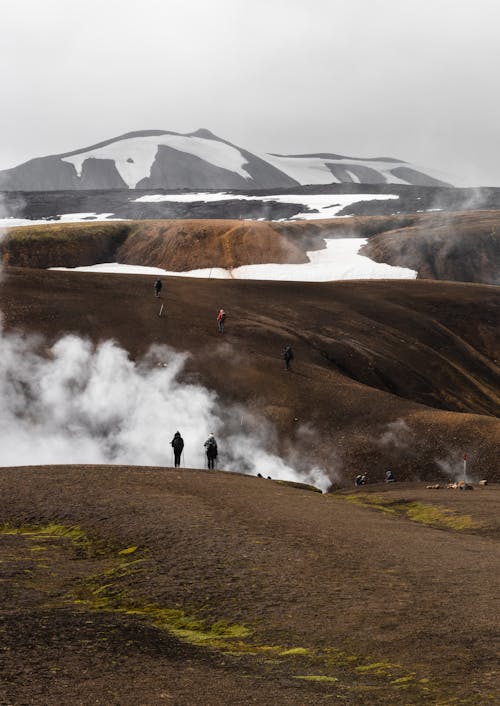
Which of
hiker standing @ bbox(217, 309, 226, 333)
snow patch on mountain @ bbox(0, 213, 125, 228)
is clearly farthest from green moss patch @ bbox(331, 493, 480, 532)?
snow patch on mountain @ bbox(0, 213, 125, 228)

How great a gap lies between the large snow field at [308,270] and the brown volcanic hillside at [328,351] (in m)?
25.8

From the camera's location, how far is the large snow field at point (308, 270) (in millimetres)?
115569

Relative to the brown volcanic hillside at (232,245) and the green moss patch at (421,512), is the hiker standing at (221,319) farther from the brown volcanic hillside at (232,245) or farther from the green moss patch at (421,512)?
the brown volcanic hillside at (232,245)

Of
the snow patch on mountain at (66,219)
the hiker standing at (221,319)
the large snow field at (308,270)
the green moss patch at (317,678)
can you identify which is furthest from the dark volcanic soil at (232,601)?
the snow patch on mountain at (66,219)

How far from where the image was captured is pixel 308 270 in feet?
385

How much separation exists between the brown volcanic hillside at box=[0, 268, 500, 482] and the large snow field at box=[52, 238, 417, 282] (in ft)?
84.8

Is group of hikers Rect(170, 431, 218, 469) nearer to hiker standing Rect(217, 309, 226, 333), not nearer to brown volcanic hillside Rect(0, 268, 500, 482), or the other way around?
brown volcanic hillside Rect(0, 268, 500, 482)

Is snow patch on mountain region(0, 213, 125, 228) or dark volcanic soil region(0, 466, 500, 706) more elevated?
snow patch on mountain region(0, 213, 125, 228)

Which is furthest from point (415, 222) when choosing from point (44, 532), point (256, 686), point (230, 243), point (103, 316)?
point (256, 686)

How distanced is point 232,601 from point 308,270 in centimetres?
10195

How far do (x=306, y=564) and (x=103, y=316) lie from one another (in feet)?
143

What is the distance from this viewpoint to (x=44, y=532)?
23844mm

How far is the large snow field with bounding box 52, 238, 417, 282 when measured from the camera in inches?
4550

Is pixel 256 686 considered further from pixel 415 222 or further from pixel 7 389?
pixel 415 222
